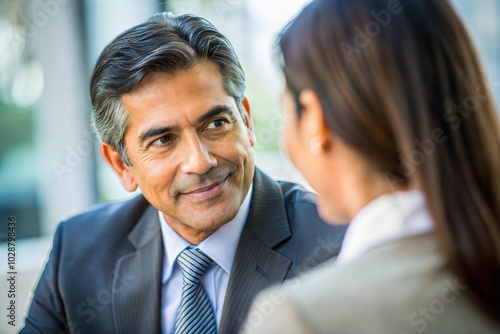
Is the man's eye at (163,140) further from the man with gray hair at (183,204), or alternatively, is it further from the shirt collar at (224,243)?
the shirt collar at (224,243)

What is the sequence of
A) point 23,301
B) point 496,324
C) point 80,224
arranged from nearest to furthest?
point 496,324
point 80,224
point 23,301

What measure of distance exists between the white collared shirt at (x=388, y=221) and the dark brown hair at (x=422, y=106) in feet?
0.10

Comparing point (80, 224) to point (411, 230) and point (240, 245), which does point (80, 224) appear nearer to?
point (240, 245)

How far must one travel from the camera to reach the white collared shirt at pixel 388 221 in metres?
0.92

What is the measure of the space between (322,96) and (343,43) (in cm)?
9

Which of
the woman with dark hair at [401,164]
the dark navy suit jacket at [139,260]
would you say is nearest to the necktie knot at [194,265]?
the dark navy suit jacket at [139,260]

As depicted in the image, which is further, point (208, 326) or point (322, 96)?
point (208, 326)

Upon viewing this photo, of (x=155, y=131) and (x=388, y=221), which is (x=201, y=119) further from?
(x=388, y=221)

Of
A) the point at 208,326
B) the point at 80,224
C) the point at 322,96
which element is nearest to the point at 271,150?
the point at 80,224

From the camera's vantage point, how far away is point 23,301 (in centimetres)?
359

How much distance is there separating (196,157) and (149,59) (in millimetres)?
306

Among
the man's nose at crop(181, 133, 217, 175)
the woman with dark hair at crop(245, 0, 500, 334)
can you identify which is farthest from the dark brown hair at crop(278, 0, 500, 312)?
the man's nose at crop(181, 133, 217, 175)

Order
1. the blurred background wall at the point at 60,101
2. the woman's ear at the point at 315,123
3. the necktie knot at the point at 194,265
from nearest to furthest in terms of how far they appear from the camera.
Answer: the woman's ear at the point at 315,123
the necktie knot at the point at 194,265
the blurred background wall at the point at 60,101

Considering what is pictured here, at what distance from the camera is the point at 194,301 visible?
1.75m
